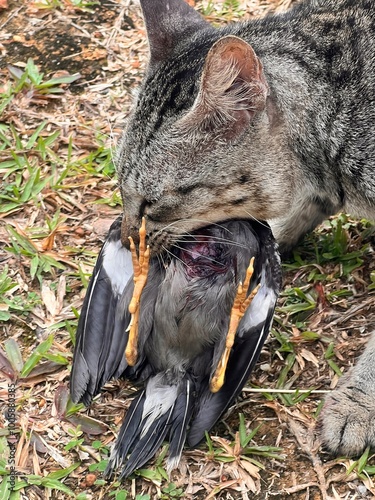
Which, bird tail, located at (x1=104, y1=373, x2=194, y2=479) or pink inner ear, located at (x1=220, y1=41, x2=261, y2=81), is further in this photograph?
bird tail, located at (x1=104, y1=373, x2=194, y2=479)

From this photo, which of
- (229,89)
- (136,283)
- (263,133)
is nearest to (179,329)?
(136,283)

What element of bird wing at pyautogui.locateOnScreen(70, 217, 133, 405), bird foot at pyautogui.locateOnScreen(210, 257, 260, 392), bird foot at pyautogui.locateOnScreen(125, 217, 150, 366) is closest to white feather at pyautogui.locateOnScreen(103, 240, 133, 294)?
bird wing at pyautogui.locateOnScreen(70, 217, 133, 405)

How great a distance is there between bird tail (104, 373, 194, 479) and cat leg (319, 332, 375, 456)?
59cm

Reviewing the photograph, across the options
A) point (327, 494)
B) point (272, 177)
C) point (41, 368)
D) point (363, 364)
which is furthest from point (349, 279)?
point (41, 368)

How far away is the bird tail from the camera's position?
3297 mm

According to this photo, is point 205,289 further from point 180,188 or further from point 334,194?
point 334,194

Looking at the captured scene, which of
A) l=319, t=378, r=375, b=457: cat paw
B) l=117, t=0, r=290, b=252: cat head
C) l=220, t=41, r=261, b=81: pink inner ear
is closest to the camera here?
l=220, t=41, r=261, b=81: pink inner ear

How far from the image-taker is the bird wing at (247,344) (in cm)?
337

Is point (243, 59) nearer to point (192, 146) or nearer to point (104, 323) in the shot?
point (192, 146)

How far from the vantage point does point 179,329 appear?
11.4ft

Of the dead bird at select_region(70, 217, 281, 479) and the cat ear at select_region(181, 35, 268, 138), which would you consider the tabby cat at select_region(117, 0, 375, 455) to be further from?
the dead bird at select_region(70, 217, 281, 479)

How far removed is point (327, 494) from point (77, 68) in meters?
3.10

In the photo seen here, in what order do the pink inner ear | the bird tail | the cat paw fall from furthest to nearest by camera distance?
the cat paw < the bird tail < the pink inner ear

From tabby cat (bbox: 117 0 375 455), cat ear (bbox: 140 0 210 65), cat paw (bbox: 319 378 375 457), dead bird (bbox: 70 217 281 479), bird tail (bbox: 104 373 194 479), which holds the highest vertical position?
cat ear (bbox: 140 0 210 65)
